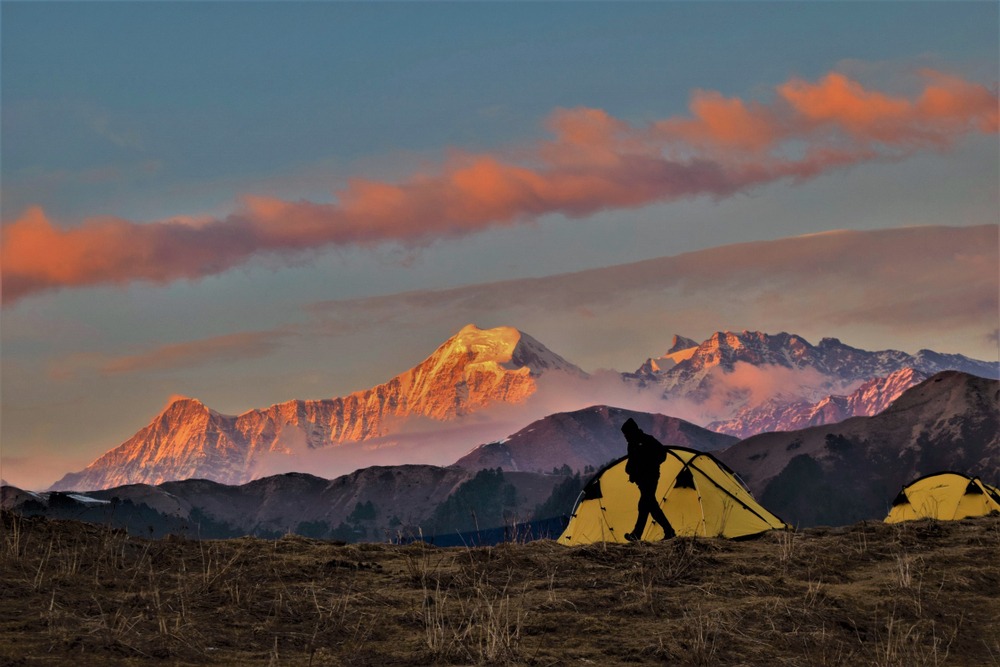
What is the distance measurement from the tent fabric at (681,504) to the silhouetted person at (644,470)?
0.18 metres

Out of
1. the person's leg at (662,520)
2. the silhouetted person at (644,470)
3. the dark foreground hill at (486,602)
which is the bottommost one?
the dark foreground hill at (486,602)

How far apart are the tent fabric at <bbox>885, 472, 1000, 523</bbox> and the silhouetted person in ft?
34.5

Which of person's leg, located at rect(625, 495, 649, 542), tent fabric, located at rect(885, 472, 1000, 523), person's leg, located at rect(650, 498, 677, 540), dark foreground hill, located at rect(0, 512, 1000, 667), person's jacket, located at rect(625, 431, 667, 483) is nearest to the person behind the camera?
dark foreground hill, located at rect(0, 512, 1000, 667)

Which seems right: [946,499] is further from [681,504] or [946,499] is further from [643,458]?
[643,458]

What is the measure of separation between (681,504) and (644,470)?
1.20 m

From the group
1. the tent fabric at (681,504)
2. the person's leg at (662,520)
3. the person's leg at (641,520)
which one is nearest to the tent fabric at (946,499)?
the tent fabric at (681,504)

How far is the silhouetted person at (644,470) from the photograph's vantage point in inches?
1091

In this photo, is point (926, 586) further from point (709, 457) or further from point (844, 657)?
point (709, 457)

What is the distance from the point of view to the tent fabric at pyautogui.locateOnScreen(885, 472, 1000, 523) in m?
36.4

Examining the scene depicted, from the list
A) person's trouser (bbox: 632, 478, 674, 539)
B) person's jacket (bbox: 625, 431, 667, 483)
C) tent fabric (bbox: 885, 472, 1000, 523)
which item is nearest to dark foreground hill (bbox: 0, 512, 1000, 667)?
person's trouser (bbox: 632, 478, 674, 539)

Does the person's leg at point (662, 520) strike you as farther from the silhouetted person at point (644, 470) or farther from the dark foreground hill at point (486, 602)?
the dark foreground hill at point (486, 602)

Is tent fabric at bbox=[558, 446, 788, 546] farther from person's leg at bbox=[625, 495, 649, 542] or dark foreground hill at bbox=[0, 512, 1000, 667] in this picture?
dark foreground hill at bbox=[0, 512, 1000, 667]

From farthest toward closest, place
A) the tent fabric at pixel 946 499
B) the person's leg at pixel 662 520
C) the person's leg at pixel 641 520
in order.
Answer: the tent fabric at pixel 946 499
the person's leg at pixel 641 520
the person's leg at pixel 662 520

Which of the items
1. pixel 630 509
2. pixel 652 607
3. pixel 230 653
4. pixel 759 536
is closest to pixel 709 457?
pixel 630 509
